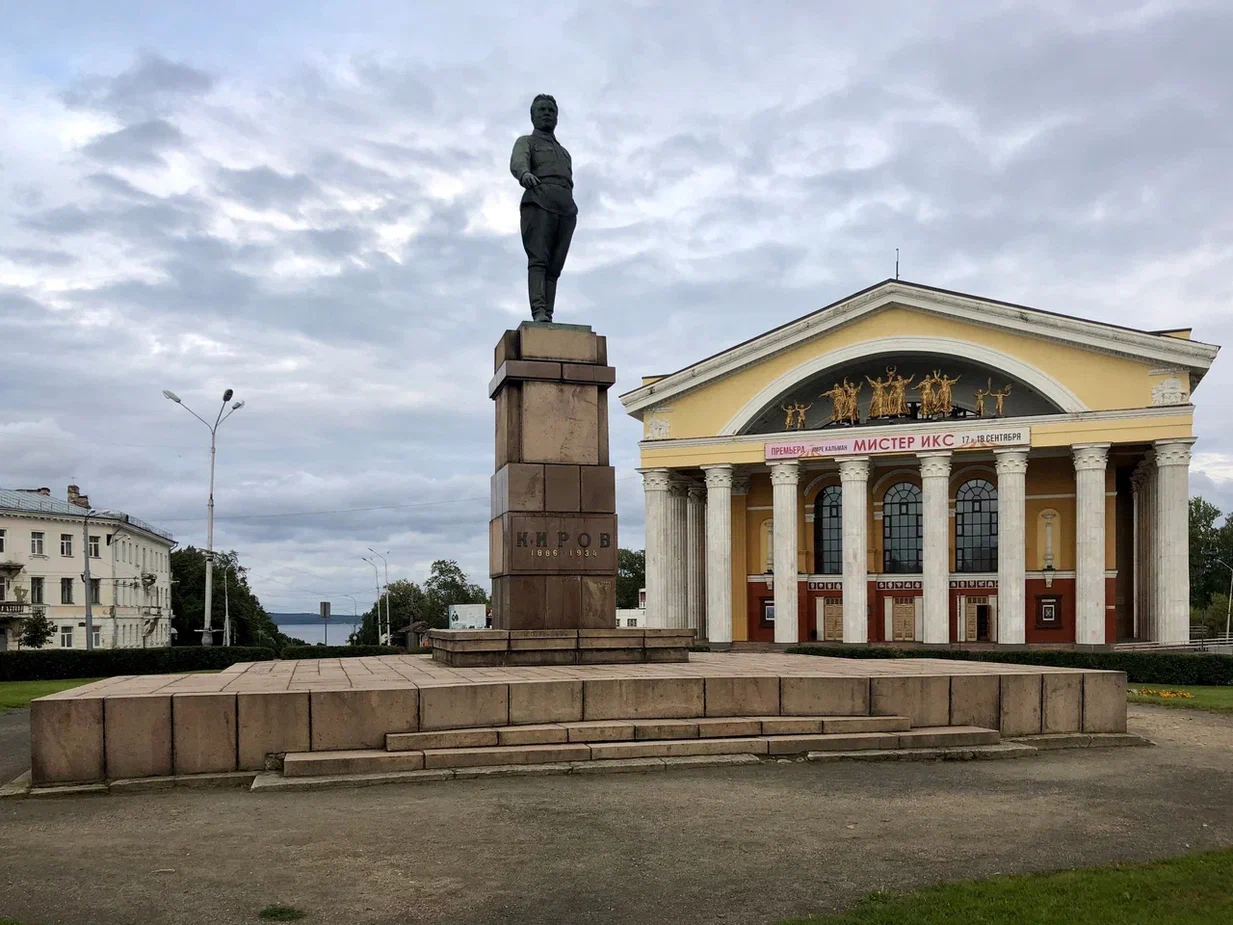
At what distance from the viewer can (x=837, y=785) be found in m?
10.7

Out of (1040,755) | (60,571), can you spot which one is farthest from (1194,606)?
(1040,755)

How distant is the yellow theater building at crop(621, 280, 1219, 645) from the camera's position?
3931 centimetres

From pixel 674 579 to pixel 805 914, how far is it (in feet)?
132

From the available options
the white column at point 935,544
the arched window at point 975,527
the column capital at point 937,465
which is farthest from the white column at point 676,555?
the arched window at point 975,527

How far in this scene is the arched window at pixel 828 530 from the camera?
4794 centimetres

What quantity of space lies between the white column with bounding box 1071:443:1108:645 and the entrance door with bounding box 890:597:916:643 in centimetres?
696

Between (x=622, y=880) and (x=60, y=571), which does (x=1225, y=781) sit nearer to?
(x=622, y=880)

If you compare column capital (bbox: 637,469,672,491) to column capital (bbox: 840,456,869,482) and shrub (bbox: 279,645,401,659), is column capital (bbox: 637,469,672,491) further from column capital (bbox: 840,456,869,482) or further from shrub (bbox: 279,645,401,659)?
shrub (bbox: 279,645,401,659)

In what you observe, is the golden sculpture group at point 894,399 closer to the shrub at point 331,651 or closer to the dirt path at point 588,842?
the shrub at point 331,651

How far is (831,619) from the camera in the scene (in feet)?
153

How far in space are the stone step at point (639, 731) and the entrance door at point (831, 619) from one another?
3437cm

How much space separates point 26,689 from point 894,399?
3122 centimetres

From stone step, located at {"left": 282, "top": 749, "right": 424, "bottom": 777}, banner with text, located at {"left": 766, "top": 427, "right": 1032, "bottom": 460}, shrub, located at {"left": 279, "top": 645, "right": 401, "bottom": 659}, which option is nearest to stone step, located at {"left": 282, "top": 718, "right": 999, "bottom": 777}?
stone step, located at {"left": 282, "top": 749, "right": 424, "bottom": 777}

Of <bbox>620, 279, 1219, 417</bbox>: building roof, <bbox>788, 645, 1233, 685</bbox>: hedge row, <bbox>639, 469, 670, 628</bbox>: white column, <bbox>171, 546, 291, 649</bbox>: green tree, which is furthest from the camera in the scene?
<bbox>171, 546, 291, 649</bbox>: green tree
